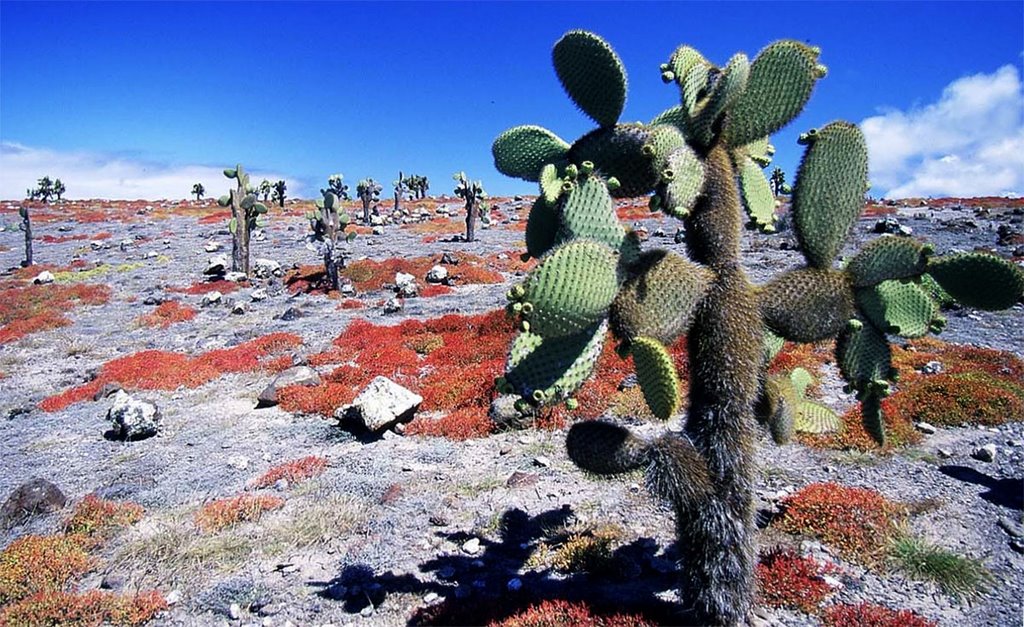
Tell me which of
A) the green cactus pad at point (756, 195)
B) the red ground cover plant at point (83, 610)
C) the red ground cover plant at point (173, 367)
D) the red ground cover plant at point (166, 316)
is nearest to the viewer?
the green cactus pad at point (756, 195)

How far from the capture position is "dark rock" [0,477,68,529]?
26.3 feet

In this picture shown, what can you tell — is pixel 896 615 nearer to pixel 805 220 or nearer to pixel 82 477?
pixel 805 220

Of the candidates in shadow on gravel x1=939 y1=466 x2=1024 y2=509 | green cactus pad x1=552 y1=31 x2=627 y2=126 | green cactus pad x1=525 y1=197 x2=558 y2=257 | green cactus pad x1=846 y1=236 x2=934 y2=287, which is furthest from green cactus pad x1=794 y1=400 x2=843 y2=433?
shadow on gravel x1=939 y1=466 x2=1024 y2=509

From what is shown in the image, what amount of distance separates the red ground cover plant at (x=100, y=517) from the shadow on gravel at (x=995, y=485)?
10.9 metres

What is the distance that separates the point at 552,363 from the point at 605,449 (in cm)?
99

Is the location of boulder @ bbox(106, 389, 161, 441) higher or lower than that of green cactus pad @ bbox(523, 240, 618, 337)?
lower

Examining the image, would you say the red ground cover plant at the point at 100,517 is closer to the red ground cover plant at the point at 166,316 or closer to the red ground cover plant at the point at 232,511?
the red ground cover plant at the point at 232,511

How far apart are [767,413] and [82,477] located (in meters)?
10.4

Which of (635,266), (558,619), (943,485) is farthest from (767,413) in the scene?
(943,485)

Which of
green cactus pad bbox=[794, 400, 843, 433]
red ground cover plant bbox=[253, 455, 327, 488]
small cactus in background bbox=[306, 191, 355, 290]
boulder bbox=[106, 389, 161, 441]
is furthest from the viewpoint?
small cactus in background bbox=[306, 191, 355, 290]

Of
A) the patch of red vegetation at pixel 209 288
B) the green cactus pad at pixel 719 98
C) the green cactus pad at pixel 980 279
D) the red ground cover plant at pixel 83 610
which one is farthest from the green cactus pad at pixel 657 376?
the patch of red vegetation at pixel 209 288

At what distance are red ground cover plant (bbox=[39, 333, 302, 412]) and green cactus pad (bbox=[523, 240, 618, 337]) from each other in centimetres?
1359

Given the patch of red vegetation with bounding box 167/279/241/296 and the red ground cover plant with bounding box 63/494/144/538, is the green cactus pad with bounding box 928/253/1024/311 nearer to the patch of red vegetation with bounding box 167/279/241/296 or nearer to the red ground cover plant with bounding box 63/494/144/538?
the red ground cover plant with bounding box 63/494/144/538

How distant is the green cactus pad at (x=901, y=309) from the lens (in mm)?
4117
